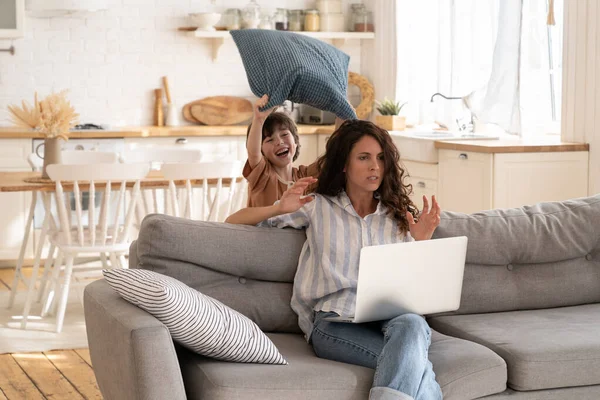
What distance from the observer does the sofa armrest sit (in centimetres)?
234

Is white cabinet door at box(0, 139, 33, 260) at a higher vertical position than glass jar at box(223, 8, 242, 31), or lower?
lower

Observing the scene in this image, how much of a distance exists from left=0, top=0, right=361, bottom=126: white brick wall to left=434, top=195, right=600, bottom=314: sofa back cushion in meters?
4.04

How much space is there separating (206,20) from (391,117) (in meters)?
1.54

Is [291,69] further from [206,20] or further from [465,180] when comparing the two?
[206,20]

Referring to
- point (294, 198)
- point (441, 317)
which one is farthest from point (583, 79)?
point (294, 198)

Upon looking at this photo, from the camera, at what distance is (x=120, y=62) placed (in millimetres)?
6844

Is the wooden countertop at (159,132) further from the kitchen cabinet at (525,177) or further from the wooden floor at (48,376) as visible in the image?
the wooden floor at (48,376)

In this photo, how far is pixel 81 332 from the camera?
4590 millimetres

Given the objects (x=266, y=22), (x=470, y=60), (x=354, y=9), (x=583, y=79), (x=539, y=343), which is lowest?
(x=539, y=343)

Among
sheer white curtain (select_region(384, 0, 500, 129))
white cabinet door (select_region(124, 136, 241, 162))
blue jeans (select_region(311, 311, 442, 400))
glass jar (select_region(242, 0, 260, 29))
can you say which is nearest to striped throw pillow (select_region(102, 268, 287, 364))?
blue jeans (select_region(311, 311, 442, 400))

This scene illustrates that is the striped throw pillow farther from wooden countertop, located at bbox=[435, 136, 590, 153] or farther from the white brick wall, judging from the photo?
the white brick wall

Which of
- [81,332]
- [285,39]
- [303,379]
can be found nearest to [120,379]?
[303,379]

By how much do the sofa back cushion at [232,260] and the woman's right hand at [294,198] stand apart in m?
0.17

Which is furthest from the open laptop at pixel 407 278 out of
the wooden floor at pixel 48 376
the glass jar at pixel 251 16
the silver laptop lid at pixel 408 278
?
the glass jar at pixel 251 16
